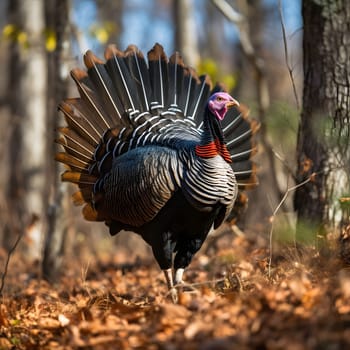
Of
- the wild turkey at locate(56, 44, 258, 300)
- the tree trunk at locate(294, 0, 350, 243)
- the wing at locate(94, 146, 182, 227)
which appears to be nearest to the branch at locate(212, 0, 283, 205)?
the wild turkey at locate(56, 44, 258, 300)

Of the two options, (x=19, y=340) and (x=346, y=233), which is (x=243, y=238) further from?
(x=19, y=340)

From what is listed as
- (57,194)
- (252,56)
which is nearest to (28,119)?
(57,194)

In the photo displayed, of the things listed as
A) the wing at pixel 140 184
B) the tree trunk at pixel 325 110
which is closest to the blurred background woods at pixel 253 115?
the tree trunk at pixel 325 110

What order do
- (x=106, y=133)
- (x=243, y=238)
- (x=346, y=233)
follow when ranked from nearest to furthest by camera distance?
(x=346, y=233) → (x=106, y=133) → (x=243, y=238)

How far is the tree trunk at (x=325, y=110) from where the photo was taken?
655cm

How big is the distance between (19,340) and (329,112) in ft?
12.6

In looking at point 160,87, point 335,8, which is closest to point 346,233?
point 335,8

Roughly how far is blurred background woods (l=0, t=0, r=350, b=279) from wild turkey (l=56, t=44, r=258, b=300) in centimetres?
88

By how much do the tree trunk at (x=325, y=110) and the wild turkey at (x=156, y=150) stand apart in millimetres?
870

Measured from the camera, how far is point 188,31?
12891 millimetres

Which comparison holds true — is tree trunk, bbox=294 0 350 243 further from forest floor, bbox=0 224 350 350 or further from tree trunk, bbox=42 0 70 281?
tree trunk, bbox=42 0 70 281

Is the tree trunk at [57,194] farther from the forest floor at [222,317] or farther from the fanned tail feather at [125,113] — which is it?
the forest floor at [222,317]

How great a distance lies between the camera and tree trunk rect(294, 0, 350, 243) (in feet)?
21.5

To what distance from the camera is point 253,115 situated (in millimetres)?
11047
